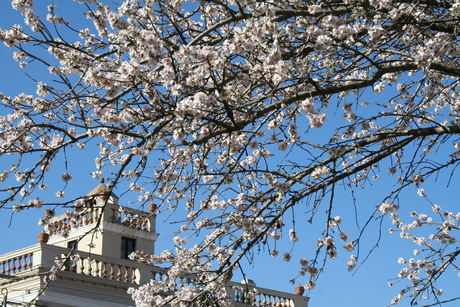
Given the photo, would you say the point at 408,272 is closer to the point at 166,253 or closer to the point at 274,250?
the point at 274,250

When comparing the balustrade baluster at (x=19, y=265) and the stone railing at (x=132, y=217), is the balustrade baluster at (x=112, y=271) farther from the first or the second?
A: the stone railing at (x=132, y=217)

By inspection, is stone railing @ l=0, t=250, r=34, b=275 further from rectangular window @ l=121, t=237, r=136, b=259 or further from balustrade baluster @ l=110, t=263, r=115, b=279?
rectangular window @ l=121, t=237, r=136, b=259

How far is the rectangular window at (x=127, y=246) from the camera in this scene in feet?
66.0

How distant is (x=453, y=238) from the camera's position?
352 inches

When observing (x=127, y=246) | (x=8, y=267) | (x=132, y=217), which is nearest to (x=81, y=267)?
(x=8, y=267)

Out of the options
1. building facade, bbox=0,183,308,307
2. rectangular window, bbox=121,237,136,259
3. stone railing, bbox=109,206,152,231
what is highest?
rectangular window, bbox=121,237,136,259

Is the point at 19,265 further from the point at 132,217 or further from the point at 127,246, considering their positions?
the point at 132,217

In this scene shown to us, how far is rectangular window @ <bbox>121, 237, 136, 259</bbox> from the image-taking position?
66.0 ft

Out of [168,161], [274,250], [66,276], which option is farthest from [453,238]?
[66,276]

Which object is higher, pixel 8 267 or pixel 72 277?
pixel 8 267

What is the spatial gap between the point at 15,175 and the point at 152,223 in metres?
13.9

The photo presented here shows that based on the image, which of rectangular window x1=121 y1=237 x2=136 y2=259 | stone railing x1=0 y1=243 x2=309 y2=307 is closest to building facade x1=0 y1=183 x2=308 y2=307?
stone railing x1=0 y1=243 x2=309 y2=307

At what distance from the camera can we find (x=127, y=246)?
2017cm

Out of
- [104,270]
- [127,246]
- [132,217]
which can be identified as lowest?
[132,217]
